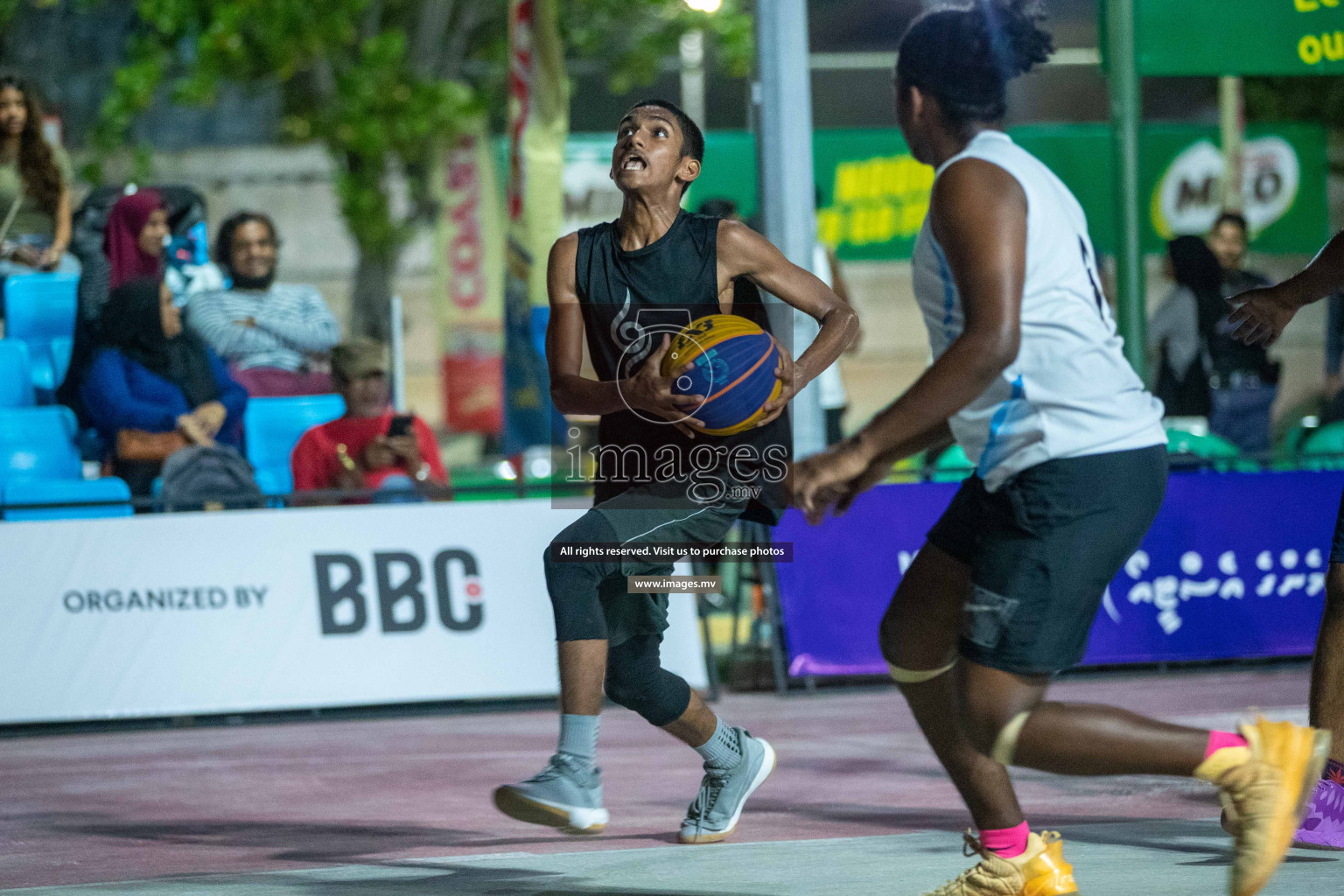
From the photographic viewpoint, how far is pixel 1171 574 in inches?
373

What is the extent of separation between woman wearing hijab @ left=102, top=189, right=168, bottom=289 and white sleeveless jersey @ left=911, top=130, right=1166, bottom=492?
26.2ft

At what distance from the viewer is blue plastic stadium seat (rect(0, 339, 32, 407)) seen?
10773 millimetres

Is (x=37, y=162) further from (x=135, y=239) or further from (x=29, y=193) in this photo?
(x=135, y=239)

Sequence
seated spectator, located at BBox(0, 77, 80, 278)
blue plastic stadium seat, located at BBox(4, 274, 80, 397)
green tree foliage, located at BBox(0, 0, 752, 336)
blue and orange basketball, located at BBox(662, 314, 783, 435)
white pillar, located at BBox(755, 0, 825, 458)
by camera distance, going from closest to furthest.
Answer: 1. blue and orange basketball, located at BBox(662, 314, 783, 435)
2. white pillar, located at BBox(755, 0, 825, 458)
3. seated spectator, located at BBox(0, 77, 80, 278)
4. blue plastic stadium seat, located at BBox(4, 274, 80, 397)
5. green tree foliage, located at BBox(0, 0, 752, 336)

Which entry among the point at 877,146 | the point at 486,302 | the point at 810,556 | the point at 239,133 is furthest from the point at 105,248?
the point at 239,133

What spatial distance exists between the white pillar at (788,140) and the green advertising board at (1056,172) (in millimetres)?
14204

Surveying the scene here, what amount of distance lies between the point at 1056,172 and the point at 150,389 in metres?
17.3

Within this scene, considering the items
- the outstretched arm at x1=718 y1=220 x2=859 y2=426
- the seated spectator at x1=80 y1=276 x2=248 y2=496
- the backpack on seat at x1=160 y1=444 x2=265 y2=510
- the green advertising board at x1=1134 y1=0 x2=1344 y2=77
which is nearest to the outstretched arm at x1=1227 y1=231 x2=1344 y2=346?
the outstretched arm at x1=718 y1=220 x2=859 y2=426

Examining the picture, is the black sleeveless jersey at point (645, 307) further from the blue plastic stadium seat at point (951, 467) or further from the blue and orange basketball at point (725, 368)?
the blue plastic stadium seat at point (951, 467)

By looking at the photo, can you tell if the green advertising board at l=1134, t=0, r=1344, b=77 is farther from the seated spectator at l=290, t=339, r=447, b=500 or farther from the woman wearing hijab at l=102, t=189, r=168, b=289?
the woman wearing hijab at l=102, t=189, r=168, b=289

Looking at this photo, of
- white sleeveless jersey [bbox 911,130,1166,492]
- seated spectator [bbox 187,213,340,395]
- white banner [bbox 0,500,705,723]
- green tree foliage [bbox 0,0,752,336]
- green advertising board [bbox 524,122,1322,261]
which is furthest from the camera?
green advertising board [bbox 524,122,1322,261]

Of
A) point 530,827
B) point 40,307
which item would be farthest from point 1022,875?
point 40,307

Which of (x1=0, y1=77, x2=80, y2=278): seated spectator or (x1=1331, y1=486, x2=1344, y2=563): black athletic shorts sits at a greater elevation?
(x1=0, y1=77, x2=80, y2=278): seated spectator

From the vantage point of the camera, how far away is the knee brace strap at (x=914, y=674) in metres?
4.14
